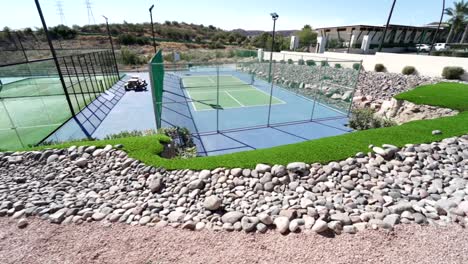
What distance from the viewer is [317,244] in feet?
10.5

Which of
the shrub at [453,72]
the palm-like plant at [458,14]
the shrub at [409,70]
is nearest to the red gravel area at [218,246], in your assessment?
the shrub at [453,72]

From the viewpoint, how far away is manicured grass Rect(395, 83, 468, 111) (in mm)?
8745

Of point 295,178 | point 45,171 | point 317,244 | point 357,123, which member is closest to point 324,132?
point 357,123

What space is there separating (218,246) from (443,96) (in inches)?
460

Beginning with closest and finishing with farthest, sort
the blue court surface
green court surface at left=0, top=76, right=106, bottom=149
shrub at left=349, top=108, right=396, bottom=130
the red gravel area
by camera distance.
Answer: the red gravel area, green court surface at left=0, top=76, right=106, bottom=149, the blue court surface, shrub at left=349, top=108, right=396, bottom=130

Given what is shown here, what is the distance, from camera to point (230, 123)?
33.0 feet

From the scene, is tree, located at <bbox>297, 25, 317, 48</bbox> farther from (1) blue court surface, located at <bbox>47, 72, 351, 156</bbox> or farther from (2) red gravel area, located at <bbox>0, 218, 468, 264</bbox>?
(2) red gravel area, located at <bbox>0, 218, 468, 264</bbox>

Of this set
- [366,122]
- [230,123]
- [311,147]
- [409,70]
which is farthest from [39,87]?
[409,70]

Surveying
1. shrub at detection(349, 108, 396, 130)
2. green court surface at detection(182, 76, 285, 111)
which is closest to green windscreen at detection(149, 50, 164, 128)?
green court surface at detection(182, 76, 285, 111)

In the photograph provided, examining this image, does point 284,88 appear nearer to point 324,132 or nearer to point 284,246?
point 324,132

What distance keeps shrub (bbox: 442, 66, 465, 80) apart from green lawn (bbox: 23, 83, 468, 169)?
9168 millimetres

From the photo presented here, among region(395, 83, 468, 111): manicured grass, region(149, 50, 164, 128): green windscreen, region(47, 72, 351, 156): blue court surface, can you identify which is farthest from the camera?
region(395, 83, 468, 111): manicured grass

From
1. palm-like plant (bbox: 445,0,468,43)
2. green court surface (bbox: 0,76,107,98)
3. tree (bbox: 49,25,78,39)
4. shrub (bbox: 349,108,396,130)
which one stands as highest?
palm-like plant (bbox: 445,0,468,43)

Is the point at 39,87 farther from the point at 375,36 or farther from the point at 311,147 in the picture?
the point at 375,36
